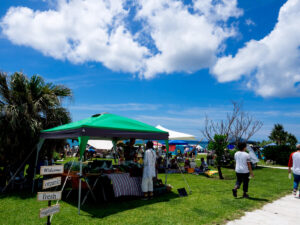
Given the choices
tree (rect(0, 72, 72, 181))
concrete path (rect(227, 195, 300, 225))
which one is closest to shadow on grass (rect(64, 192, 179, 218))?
concrete path (rect(227, 195, 300, 225))

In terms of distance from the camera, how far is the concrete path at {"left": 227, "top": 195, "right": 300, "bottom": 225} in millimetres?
4914

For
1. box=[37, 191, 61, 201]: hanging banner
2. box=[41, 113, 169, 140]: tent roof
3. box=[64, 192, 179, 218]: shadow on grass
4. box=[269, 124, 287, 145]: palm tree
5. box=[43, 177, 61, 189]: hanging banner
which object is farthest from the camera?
box=[269, 124, 287, 145]: palm tree

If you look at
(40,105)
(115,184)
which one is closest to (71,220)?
(115,184)

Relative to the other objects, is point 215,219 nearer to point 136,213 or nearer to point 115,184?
point 136,213

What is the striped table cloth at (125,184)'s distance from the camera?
663 centimetres

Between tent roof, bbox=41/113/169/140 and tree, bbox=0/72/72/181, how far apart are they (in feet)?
2.80

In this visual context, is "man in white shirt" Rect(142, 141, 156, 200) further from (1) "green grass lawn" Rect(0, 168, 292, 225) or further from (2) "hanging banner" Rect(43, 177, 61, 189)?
(2) "hanging banner" Rect(43, 177, 61, 189)

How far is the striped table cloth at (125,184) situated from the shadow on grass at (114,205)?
249 mm

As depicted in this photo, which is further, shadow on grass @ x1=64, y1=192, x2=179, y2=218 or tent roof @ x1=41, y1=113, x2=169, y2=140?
tent roof @ x1=41, y1=113, x2=169, y2=140

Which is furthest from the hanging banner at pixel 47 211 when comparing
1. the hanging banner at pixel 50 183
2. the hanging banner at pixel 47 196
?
the hanging banner at pixel 50 183

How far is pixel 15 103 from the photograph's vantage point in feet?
27.5

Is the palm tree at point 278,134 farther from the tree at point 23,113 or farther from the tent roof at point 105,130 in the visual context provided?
the tree at point 23,113

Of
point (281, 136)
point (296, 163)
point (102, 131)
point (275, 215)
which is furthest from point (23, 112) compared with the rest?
point (281, 136)

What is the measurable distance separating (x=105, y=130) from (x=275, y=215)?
4943mm
